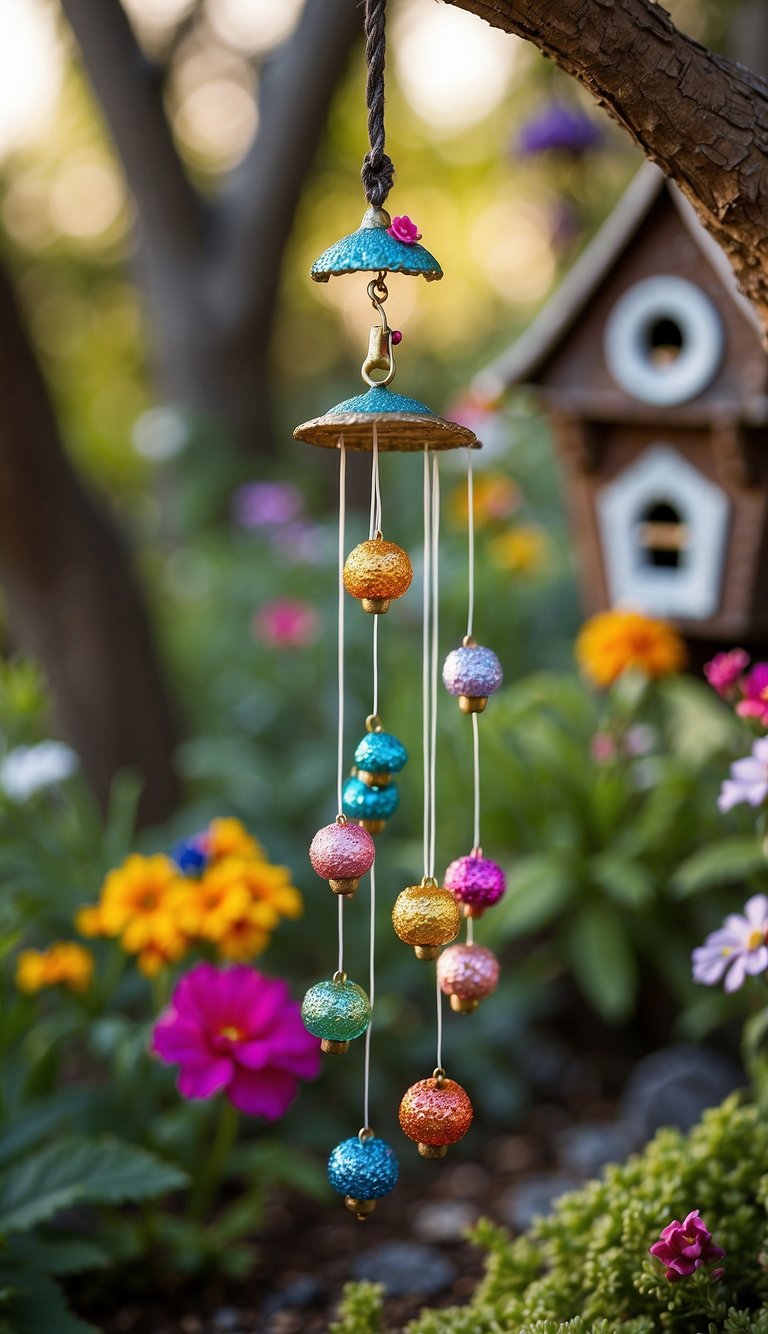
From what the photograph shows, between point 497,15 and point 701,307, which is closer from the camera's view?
point 497,15

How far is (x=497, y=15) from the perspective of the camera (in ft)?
5.06

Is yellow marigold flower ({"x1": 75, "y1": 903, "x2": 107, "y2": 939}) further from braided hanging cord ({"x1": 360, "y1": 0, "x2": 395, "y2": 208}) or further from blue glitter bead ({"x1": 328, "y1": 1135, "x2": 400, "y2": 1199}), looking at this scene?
braided hanging cord ({"x1": 360, "y1": 0, "x2": 395, "y2": 208})

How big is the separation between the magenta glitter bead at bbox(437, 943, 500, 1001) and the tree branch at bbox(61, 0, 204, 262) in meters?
4.31

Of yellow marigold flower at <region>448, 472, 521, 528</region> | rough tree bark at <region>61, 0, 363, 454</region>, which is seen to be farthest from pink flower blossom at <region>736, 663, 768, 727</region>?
rough tree bark at <region>61, 0, 363, 454</region>

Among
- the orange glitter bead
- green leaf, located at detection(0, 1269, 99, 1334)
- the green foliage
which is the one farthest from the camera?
green leaf, located at detection(0, 1269, 99, 1334)

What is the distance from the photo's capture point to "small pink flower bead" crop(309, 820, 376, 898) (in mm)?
1544

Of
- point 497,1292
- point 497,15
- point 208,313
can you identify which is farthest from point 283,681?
point 497,15

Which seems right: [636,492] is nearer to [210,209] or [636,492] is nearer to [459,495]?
[459,495]

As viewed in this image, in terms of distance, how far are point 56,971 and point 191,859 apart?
1.07 ft

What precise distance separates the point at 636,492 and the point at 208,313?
9.70 ft

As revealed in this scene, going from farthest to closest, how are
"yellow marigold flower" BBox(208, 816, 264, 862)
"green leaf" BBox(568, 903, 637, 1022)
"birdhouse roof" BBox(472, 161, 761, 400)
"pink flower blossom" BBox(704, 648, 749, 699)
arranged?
"birdhouse roof" BBox(472, 161, 761, 400) < "green leaf" BBox(568, 903, 637, 1022) < "yellow marigold flower" BBox(208, 816, 264, 862) < "pink flower blossom" BBox(704, 648, 749, 699)

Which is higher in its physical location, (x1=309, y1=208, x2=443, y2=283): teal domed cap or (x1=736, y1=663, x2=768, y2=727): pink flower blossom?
(x1=309, y1=208, x2=443, y2=283): teal domed cap

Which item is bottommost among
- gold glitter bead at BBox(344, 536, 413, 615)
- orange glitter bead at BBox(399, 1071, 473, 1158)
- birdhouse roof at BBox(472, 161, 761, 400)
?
orange glitter bead at BBox(399, 1071, 473, 1158)

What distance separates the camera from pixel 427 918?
5.15ft
